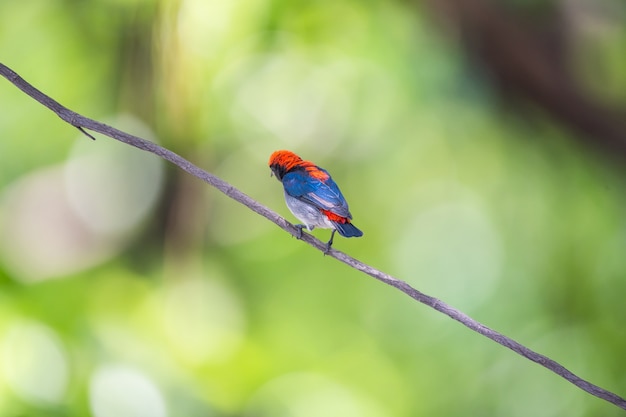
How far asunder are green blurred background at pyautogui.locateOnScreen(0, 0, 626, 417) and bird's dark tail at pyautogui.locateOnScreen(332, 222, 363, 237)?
57.0 inches

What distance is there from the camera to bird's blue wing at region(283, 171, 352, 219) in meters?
1.71

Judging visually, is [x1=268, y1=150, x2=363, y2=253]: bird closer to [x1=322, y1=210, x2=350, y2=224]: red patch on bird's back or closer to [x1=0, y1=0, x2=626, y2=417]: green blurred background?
[x1=322, y1=210, x2=350, y2=224]: red patch on bird's back

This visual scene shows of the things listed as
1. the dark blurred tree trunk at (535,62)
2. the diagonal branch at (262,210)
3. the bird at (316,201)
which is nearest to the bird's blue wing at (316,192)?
the bird at (316,201)

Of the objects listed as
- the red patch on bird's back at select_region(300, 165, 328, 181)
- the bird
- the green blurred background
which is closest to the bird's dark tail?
the bird

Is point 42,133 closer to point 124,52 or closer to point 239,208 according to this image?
point 124,52

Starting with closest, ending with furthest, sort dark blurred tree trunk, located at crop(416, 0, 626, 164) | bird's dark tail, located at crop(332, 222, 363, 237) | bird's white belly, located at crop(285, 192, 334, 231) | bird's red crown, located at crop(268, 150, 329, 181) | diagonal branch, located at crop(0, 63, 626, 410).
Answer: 1. diagonal branch, located at crop(0, 63, 626, 410)
2. bird's dark tail, located at crop(332, 222, 363, 237)
3. bird's white belly, located at crop(285, 192, 334, 231)
4. bird's red crown, located at crop(268, 150, 329, 181)
5. dark blurred tree trunk, located at crop(416, 0, 626, 164)

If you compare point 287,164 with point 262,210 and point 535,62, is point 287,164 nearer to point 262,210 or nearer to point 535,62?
point 262,210

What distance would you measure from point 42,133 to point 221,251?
3.86ft

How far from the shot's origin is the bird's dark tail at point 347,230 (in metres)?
1.65

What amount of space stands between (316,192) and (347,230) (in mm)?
136

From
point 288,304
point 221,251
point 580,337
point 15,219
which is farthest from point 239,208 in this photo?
point 580,337

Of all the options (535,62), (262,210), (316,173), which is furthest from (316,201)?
(535,62)

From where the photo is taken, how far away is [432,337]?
3.99m

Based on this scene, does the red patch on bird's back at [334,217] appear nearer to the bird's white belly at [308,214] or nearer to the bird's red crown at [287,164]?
the bird's white belly at [308,214]
